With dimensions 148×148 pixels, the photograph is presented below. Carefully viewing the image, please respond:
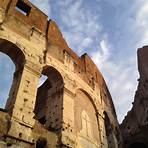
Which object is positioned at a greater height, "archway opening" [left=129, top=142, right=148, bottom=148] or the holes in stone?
the holes in stone

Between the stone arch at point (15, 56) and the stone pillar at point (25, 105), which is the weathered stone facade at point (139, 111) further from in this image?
the stone arch at point (15, 56)

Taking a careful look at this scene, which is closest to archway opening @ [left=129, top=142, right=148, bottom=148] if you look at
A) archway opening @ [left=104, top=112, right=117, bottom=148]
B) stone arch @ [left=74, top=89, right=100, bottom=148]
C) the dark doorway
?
archway opening @ [left=104, top=112, right=117, bottom=148]

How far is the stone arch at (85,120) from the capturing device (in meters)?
8.71

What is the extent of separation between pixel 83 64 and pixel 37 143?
5.96 metres

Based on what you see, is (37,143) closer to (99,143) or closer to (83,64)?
(99,143)

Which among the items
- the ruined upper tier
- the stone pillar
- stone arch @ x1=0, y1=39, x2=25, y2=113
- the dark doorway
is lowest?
the dark doorway

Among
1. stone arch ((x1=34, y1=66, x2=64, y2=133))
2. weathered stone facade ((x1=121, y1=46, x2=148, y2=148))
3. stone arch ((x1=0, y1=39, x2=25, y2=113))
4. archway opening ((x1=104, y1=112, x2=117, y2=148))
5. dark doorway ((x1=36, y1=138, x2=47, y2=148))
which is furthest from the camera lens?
weathered stone facade ((x1=121, y1=46, x2=148, y2=148))

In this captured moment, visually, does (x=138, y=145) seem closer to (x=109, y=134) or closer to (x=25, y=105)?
(x=109, y=134)

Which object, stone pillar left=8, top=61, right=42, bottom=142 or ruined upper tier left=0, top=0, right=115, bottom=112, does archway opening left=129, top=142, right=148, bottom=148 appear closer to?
ruined upper tier left=0, top=0, right=115, bottom=112

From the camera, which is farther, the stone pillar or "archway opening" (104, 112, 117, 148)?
"archway opening" (104, 112, 117, 148)

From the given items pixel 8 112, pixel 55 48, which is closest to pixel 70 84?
pixel 55 48

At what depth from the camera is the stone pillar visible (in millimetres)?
6090

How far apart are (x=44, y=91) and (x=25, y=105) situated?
5.08 meters

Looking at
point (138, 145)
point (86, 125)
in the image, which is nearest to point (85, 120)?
point (86, 125)
